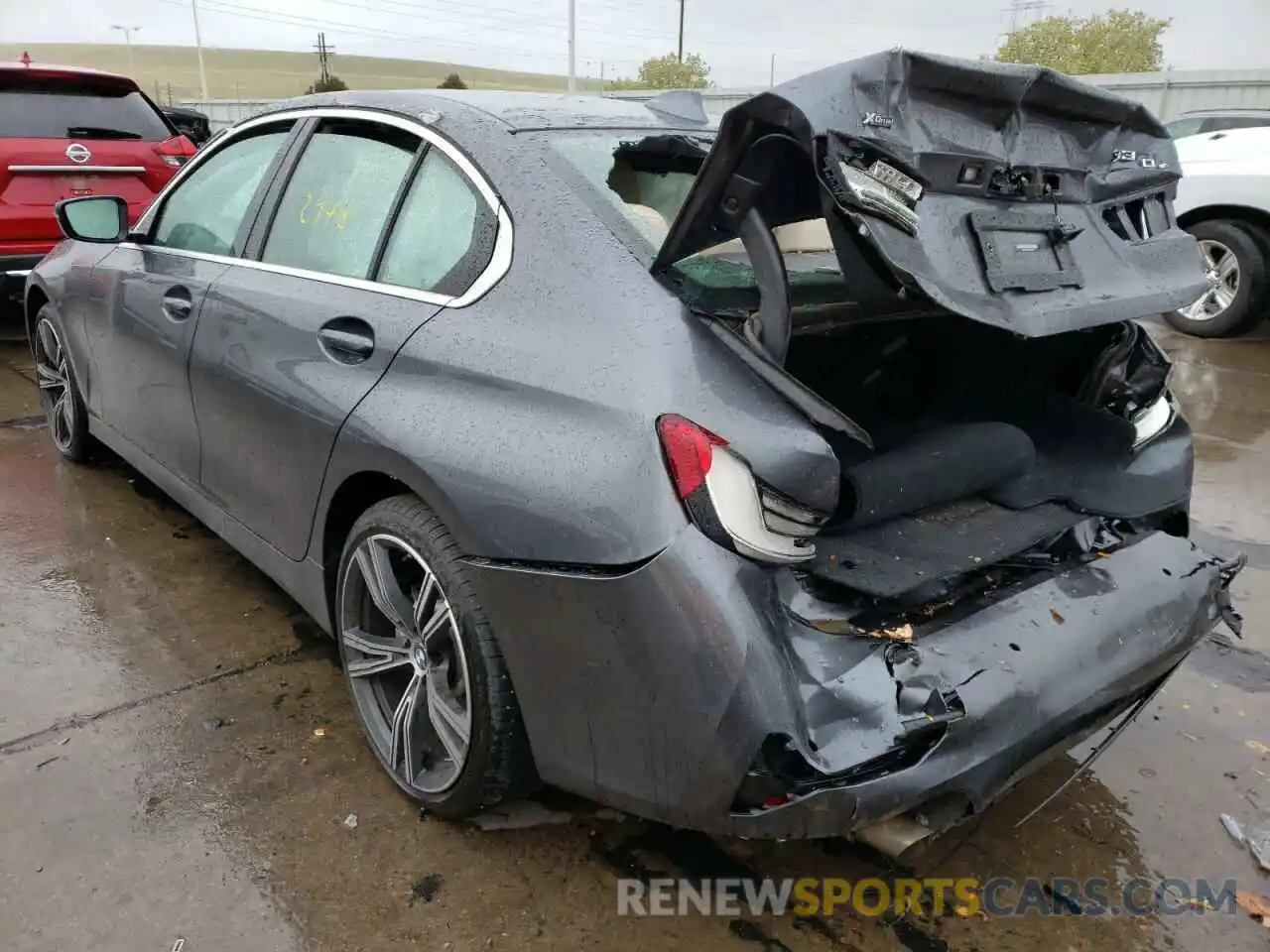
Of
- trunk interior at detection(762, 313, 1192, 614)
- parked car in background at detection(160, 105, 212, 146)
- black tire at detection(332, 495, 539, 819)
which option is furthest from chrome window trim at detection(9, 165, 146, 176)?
trunk interior at detection(762, 313, 1192, 614)

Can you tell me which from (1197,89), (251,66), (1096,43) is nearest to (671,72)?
(1096,43)

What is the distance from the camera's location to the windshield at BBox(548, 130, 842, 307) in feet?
6.91

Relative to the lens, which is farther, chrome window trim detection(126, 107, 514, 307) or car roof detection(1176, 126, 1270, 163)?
car roof detection(1176, 126, 1270, 163)

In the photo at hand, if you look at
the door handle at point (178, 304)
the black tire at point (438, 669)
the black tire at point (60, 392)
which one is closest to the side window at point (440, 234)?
the black tire at point (438, 669)

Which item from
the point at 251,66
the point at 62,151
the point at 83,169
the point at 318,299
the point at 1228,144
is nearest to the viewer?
the point at 318,299

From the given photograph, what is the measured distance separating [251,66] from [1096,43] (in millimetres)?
107766

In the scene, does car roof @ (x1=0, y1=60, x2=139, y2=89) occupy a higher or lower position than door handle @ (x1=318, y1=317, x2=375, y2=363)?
higher

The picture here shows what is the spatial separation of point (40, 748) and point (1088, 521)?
281cm

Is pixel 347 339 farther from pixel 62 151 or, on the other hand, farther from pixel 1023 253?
pixel 62 151

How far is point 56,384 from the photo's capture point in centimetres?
470

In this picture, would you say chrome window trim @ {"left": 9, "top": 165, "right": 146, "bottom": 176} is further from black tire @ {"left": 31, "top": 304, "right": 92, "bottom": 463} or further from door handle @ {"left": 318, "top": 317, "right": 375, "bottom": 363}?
door handle @ {"left": 318, "top": 317, "right": 375, "bottom": 363}

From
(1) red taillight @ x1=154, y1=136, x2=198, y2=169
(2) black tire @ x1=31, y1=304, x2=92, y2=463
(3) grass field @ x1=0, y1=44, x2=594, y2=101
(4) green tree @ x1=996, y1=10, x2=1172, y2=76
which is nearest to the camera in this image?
(2) black tire @ x1=31, y1=304, x2=92, y2=463

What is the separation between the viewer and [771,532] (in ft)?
6.01

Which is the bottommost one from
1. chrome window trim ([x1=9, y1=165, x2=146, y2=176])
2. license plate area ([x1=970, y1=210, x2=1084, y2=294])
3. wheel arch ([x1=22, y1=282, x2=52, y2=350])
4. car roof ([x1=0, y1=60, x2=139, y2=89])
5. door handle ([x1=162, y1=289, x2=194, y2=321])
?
wheel arch ([x1=22, y1=282, x2=52, y2=350])
